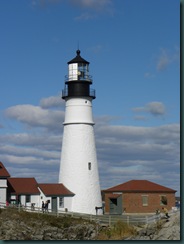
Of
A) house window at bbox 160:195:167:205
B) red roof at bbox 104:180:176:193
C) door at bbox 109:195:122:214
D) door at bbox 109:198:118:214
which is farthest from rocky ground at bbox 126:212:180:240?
house window at bbox 160:195:167:205

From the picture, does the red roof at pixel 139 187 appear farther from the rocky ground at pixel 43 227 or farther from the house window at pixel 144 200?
the rocky ground at pixel 43 227

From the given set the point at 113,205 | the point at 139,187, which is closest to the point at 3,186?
the point at 113,205

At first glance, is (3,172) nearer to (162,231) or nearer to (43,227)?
(43,227)

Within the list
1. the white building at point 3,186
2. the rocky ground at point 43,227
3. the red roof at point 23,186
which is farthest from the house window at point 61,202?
the rocky ground at point 43,227

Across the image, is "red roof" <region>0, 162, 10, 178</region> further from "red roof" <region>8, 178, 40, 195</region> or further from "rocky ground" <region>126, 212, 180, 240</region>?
"rocky ground" <region>126, 212, 180, 240</region>

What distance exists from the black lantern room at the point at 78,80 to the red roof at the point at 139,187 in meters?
7.82

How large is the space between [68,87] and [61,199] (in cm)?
792

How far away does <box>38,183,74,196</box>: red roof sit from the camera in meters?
36.1

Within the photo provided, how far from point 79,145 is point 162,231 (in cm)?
1286

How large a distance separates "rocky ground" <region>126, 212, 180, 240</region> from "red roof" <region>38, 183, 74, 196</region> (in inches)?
406

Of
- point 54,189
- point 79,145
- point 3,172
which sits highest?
point 79,145

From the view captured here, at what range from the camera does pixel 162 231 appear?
24922 mm

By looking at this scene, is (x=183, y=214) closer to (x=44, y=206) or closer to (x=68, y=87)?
(x=44, y=206)

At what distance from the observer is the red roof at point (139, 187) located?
131ft
